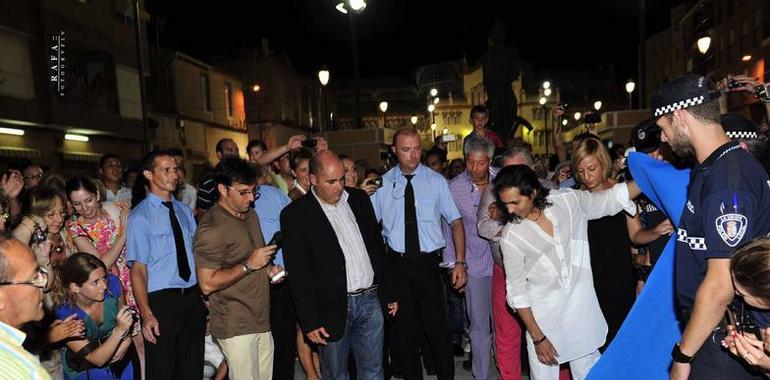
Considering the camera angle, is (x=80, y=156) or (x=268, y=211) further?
(x=80, y=156)

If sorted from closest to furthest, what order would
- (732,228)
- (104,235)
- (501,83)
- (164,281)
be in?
(732,228)
(164,281)
(104,235)
(501,83)

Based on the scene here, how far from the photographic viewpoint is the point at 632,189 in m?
4.08

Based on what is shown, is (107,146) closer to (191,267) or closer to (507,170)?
(191,267)

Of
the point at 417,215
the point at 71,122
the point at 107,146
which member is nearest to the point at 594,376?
the point at 417,215

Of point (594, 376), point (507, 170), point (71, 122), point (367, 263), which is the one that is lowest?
point (594, 376)

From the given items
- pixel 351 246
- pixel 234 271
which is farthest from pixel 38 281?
pixel 351 246

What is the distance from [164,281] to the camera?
467 cm

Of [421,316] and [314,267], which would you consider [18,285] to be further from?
[421,316]

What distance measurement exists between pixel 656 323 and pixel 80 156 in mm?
22881

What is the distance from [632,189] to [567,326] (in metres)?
1.12

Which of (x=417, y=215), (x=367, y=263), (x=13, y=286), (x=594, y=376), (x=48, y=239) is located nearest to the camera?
(x=13, y=286)


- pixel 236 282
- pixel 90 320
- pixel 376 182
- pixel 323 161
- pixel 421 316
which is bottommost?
pixel 421 316

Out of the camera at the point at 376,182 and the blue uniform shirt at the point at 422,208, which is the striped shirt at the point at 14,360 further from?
the camera at the point at 376,182

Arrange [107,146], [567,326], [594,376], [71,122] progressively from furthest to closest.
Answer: [107,146], [71,122], [567,326], [594,376]
